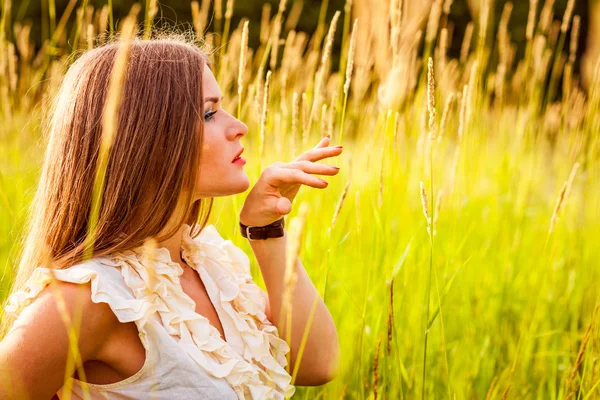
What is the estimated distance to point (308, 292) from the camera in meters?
1.39

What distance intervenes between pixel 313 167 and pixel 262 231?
0.70ft

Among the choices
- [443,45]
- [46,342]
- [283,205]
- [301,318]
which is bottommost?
[301,318]

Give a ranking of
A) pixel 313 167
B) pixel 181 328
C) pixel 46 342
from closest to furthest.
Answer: pixel 46 342 < pixel 181 328 < pixel 313 167

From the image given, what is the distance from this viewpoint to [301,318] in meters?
1.38

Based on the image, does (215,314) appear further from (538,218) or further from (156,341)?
(538,218)

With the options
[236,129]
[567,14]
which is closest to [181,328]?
[236,129]

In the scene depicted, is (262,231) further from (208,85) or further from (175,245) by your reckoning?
(208,85)

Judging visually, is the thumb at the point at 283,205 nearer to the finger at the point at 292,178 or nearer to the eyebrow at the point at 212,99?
the finger at the point at 292,178

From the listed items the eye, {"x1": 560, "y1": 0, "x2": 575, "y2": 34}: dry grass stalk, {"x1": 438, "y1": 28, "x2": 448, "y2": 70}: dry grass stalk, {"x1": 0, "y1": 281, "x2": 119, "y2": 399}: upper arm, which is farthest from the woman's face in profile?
{"x1": 560, "y1": 0, "x2": 575, "y2": 34}: dry grass stalk

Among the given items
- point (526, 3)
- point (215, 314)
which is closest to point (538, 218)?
point (215, 314)

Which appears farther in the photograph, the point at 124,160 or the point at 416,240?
the point at 416,240

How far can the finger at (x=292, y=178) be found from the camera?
114 centimetres

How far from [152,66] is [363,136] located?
1359mm

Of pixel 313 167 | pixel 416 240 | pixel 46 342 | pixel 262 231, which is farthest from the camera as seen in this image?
pixel 416 240
